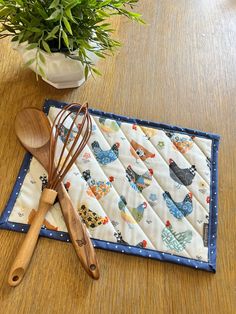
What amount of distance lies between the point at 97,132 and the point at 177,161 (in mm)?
158

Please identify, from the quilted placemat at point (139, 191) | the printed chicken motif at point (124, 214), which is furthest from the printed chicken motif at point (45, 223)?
the printed chicken motif at point (124, 214)

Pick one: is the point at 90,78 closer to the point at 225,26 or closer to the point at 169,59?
the point at 169,59

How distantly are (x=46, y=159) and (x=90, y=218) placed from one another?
127mm

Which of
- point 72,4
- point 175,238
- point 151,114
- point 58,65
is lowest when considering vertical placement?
point 175,238

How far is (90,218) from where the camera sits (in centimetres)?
50

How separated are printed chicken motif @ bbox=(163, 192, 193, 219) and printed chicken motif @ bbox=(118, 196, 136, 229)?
68mm

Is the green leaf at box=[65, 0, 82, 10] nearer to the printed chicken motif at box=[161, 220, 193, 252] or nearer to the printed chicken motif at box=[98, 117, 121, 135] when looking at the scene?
the printed chicken motif at box=[98, 117, 121, 135]

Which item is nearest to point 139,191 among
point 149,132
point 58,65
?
point 149,132

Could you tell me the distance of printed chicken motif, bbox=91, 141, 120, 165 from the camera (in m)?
0.56

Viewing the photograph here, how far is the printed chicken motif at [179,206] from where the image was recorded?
0.52 metres

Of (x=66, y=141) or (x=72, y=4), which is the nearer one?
(x=72, y=4)

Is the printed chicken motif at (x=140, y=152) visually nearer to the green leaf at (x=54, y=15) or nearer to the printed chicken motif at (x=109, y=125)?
the printed chicken motif at (x=109, y=125)

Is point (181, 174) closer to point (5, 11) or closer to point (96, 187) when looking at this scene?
point (96, 187)

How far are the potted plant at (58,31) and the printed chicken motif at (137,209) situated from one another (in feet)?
0.76
